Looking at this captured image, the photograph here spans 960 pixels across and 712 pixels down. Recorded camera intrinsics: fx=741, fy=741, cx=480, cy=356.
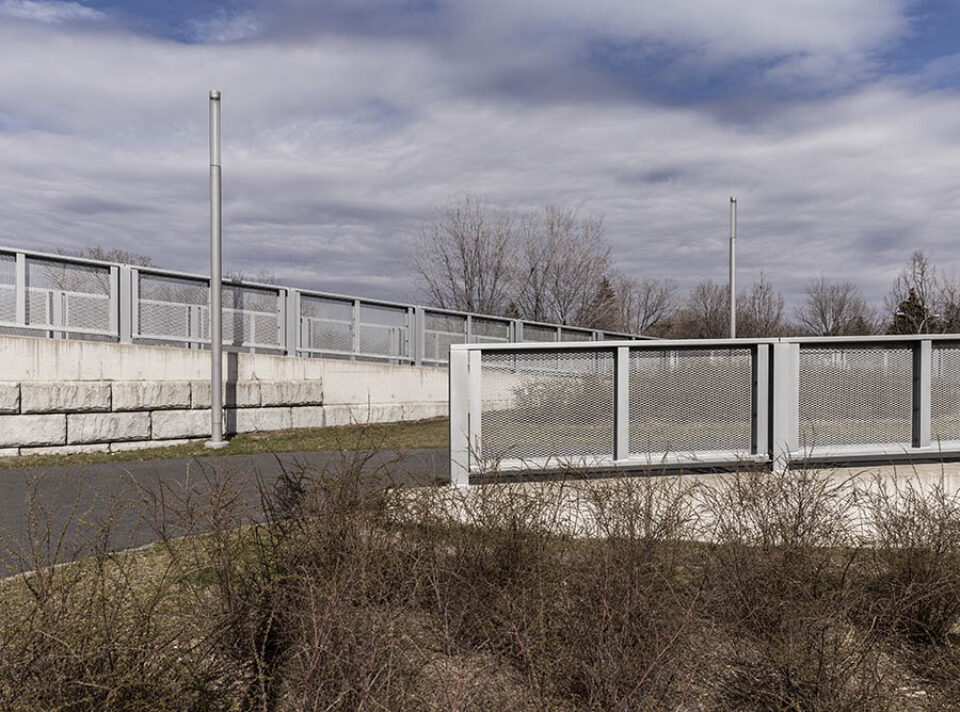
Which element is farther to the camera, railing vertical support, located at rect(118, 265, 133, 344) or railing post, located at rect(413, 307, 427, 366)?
railing post, located at rect(413, 307, 427, 366)

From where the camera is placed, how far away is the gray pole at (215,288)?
12125 mm

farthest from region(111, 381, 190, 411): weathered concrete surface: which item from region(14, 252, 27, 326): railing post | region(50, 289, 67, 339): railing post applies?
region(14, 252, 27, 326): railing post

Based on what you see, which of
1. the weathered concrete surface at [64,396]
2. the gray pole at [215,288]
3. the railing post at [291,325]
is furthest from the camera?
the railing post at [291,325]

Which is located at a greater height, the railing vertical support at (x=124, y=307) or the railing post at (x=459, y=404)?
the railing vertical support at (x=124, y=307)

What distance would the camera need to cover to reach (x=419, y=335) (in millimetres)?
18969

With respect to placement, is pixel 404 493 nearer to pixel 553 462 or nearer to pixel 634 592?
pixel 634 592

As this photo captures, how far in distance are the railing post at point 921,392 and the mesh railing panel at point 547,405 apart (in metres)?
3.29

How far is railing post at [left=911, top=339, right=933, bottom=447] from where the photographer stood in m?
7.71

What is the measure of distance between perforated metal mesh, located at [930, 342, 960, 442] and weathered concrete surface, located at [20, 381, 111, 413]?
11425mm

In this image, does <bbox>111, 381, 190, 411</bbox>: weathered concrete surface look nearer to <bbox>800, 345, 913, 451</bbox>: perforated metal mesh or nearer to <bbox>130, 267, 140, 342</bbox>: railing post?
<bbox>130, 267, 140, 342</bbox>: railing post

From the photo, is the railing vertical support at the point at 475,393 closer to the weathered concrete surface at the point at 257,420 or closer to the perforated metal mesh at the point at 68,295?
the weathered concrete surface at the point at 257,420

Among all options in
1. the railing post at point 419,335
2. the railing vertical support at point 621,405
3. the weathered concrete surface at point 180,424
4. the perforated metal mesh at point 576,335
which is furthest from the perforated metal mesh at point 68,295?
the perforated metal mesh at point 576,335

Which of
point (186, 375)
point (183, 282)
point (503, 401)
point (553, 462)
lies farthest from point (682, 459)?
point (183, 282)

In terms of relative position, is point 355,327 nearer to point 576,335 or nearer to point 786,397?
point 786,397
